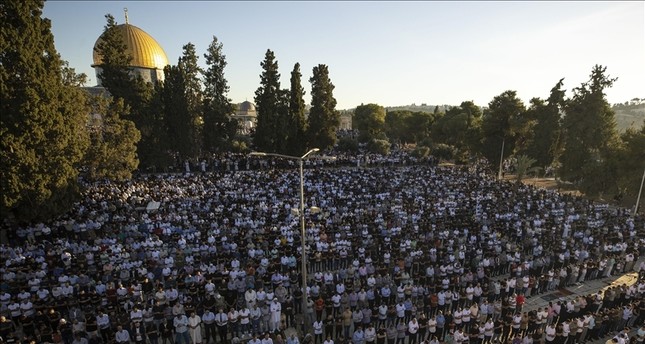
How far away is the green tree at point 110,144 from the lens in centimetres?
2410

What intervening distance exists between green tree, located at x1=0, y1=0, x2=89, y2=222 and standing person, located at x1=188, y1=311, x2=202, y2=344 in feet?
41.0

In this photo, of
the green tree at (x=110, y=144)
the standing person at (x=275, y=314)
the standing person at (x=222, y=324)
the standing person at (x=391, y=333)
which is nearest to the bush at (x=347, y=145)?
the green tree at (x=110, y=144)

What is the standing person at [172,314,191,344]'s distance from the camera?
33.4 ft

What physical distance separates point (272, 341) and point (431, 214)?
14514 millimetres

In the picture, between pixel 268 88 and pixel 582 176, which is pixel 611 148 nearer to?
pixel 582 176

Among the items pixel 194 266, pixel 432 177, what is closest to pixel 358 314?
pixel 194 266

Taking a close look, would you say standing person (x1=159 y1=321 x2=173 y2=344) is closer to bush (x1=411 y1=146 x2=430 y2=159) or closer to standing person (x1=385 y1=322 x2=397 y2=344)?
standing person (x1=385 y1=322 x2=397 y2=344)

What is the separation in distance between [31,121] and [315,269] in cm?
1517

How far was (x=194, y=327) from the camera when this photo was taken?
10188mm

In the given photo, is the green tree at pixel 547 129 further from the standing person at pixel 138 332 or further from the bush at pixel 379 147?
the standing person at pixel 138 332

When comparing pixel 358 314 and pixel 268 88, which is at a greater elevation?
pixel 268 88

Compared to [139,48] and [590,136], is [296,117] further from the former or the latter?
[590,136]

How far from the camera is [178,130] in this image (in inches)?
1321

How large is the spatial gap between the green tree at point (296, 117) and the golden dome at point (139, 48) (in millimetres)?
15671
